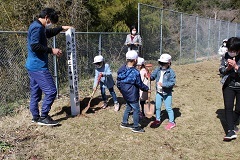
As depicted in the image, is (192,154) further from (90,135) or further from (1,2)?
(1,2)

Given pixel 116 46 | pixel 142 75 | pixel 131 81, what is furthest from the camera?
pixel 116 46

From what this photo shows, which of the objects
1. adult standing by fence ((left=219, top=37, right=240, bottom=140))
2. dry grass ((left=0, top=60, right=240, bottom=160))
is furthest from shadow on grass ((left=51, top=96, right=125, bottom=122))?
adult standing by fence ((left=219, top=37, right=240, bottom=140))

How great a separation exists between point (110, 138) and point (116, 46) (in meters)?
5.59

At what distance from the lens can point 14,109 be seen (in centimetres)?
586

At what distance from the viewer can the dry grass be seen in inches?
159

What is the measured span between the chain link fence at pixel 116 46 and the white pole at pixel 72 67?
1.14 meters

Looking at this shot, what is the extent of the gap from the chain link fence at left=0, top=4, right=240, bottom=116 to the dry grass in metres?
0.89

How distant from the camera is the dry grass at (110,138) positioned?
4.04 m

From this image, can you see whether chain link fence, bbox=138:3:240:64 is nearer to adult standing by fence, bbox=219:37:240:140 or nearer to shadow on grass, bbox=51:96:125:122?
shadow on grass, bbox=51:96:125:122

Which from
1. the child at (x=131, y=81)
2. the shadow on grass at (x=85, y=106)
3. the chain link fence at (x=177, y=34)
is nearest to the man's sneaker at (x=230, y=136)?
the child at (x=131, y=81)

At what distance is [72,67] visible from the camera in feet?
17.8

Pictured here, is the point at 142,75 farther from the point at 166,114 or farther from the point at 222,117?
the point at 222,117

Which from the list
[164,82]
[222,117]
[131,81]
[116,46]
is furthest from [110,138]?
[116,46]

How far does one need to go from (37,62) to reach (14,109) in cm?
176
